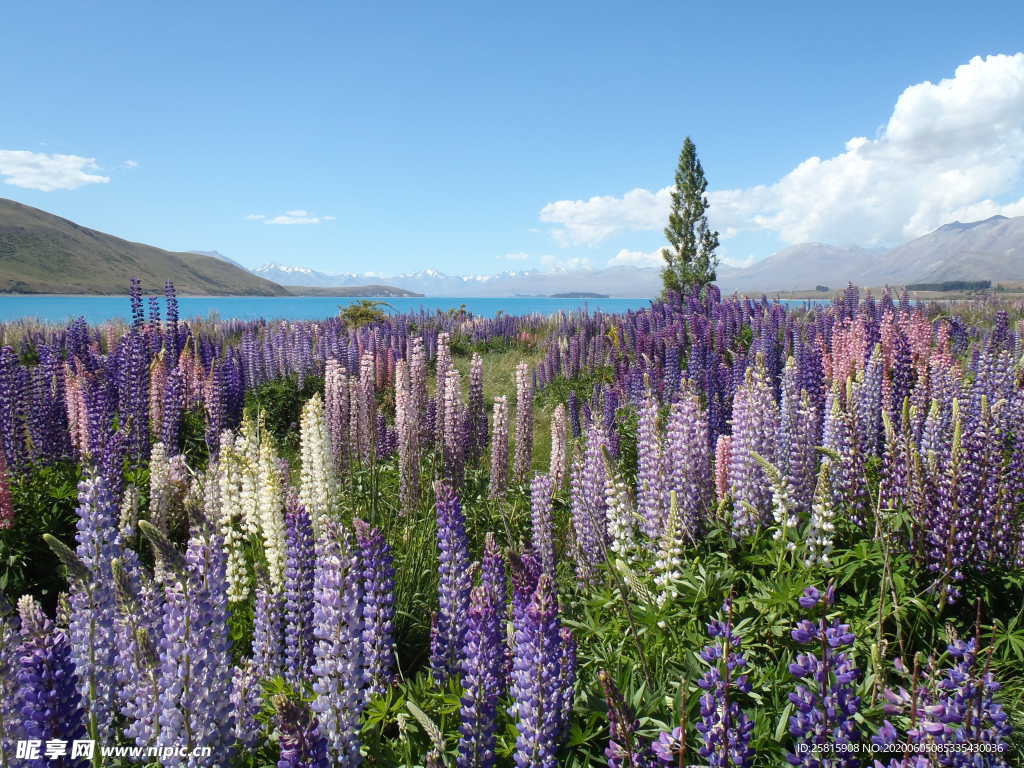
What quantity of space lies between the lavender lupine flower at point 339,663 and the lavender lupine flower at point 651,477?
85.2 inches

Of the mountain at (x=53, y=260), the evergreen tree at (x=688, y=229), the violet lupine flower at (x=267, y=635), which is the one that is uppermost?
the mountain at (x=53, y=260)

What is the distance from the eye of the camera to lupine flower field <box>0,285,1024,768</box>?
2094mm

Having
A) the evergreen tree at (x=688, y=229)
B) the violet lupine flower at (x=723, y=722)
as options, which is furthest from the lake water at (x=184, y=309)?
the violet lupine flower at (x=723, y=722)

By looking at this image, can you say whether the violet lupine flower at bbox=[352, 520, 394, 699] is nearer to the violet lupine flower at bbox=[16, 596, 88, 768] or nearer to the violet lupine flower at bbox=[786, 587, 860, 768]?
the violet lupine flower at bbox=[16, 596, 88, 768]

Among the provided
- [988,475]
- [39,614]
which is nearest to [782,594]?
[988,475]

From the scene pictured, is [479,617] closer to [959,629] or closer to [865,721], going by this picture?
[865,721]

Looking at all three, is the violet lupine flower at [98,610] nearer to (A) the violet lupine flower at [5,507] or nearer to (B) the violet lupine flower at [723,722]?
(B) the violet lupine flower at [723,722]

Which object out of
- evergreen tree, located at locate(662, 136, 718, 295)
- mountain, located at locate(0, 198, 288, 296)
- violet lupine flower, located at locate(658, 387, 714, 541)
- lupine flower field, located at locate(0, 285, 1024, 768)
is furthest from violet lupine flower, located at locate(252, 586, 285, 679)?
mountain, located at locate(0, 198, 288, 296)

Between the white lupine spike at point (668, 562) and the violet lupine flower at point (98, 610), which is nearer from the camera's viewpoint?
the violet lupine flower at point (98, 610)

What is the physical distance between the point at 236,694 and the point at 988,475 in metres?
4.71

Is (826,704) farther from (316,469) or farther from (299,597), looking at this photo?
(316,469)

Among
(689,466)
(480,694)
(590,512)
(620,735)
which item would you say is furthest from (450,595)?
(689,466)

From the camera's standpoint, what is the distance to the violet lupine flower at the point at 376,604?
2.73 m

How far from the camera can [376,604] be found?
275cm
